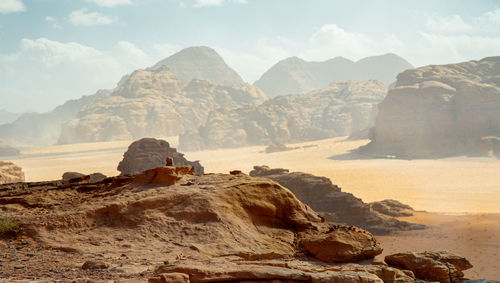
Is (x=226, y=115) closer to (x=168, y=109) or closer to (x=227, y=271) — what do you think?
(x=168, y=109)

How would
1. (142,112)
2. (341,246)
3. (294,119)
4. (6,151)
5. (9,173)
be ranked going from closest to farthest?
(341,246) → (9,173) → (6,151) → (294,119) → (142,112)

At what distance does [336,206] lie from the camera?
1341 centimetres

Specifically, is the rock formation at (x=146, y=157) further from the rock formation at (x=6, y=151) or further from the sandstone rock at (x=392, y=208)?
the rock formation at (x=6, y=151)

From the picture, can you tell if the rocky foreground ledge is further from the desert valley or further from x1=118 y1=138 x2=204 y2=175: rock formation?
x1=118 y1=138 x2=204 y2=175: rock formation

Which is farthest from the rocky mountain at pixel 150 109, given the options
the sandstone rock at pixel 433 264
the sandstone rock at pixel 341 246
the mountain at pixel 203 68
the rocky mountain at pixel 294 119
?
the mountain at pixel 203 68

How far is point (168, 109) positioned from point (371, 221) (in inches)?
2772

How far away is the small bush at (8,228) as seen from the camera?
17.6ft

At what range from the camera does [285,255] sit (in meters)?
5.57

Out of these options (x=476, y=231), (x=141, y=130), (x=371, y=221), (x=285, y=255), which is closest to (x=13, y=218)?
(x=285, y=255)

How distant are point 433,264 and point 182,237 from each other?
12.8 ft

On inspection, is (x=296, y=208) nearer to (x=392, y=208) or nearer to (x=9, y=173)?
(x=392, y=208)

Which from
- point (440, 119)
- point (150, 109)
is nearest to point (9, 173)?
point (440, 119)

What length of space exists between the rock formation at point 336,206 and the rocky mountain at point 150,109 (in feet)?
177

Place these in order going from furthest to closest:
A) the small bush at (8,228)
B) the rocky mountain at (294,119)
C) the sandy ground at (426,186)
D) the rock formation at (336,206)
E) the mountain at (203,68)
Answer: the mountain at (203,68)
the rocky mountain at (294,119)
the rock formation at (336,206)
the sandy ground at (426,186)
the small bush at (8,228)
